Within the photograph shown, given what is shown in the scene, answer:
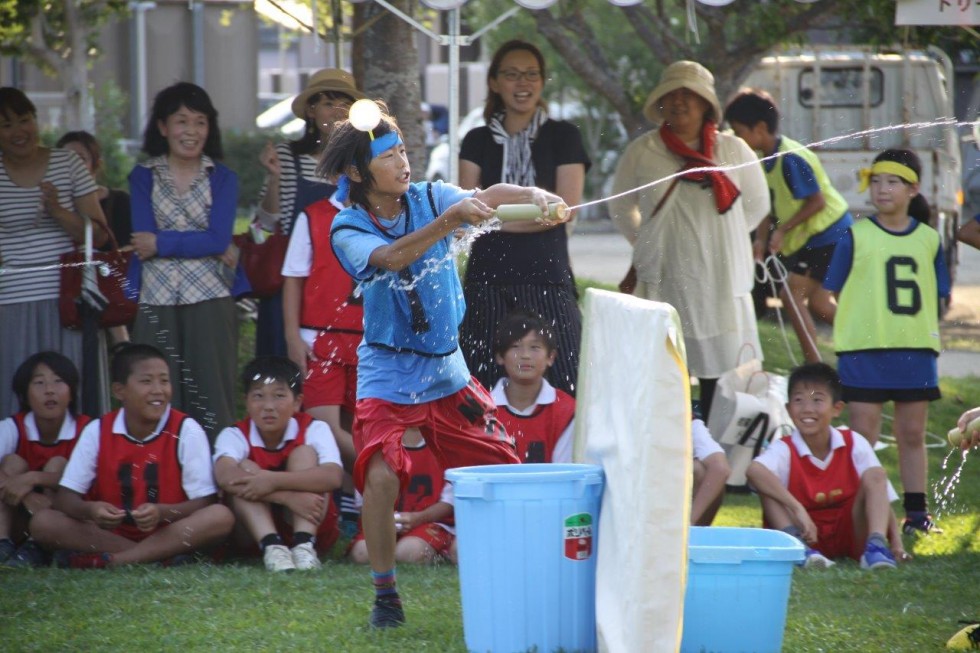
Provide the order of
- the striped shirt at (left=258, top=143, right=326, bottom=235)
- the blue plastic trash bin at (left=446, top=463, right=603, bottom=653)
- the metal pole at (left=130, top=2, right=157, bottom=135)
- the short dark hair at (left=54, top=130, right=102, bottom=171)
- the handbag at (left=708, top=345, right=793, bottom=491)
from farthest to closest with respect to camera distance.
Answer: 1. the metal pole at (left=130, top=2, right=157, bottom=135)
2. the short dark hair at (left=54, top=130, right=102, bottom=171)
3. the handbag at (left=708, top=345, right=793, bottom=491)
4. the striped shirt at (left=258, top=143, right=326, bottom=235)
5. the blue plastic trash bin at (left=446, top=463, right=603, bottom=653)

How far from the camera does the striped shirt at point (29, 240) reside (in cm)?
667

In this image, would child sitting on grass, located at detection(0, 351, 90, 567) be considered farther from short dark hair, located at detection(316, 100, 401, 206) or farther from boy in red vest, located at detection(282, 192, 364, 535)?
short dark hair, located at detection(316, 100, 401, 206)

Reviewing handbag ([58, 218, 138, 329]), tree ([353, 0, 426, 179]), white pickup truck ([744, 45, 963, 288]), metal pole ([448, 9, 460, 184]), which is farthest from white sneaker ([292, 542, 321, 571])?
white pickup truck ([744, 45, 963, 288])

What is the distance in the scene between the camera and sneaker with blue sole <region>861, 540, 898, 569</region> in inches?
222

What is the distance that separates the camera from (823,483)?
238 inches

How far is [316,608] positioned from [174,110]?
8.98ft

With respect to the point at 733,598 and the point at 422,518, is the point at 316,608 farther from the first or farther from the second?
the point at 733,598

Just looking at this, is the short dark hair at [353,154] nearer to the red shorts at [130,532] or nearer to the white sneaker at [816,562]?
the red shorts at [130,532]

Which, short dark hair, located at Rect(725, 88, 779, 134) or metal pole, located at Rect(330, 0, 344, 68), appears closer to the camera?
metal pole, located at Rect(330, 0, 344, 68)

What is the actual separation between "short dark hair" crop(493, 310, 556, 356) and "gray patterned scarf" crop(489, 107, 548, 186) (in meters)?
0.66

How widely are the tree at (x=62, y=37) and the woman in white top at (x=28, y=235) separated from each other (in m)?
1.58

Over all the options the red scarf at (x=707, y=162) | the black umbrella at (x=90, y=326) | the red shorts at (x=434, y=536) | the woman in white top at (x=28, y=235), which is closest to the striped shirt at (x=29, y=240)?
the woman in white top at (x=28, y=235)

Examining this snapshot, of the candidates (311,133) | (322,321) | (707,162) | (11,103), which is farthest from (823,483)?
(11,103)

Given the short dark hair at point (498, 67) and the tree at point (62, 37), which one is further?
the tree at point (62, 37)
